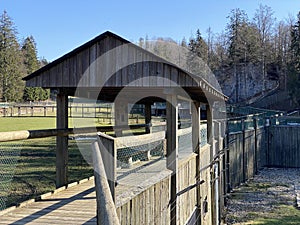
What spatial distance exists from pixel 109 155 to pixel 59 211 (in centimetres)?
173

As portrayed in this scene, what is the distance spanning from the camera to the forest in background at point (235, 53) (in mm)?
37781

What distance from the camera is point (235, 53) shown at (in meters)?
43.1

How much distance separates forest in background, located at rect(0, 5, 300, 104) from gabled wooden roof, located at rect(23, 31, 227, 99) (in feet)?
106

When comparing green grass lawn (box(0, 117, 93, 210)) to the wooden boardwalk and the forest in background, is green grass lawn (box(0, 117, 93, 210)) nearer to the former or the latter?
the wooden boardwalk

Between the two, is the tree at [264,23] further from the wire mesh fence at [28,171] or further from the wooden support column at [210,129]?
the wooden support column at [210,129]

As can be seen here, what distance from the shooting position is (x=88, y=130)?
5.03 m

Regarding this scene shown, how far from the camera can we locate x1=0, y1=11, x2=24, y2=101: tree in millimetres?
37000

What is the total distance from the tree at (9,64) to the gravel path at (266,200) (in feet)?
93.1

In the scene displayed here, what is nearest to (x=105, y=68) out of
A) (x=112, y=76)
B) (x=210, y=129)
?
(x=112, y=76)

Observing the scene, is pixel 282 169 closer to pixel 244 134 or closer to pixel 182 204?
pixel 244 134

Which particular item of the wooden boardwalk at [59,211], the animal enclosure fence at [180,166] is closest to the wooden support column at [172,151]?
the animal enclosure fence at [180,166]

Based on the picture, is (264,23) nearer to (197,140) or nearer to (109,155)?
(197,140)

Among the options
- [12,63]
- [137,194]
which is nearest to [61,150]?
[137,194]

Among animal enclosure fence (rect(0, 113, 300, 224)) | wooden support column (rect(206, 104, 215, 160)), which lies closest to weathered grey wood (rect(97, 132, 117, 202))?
animal enclosure fence (rect(0, 113, 300, 224))
